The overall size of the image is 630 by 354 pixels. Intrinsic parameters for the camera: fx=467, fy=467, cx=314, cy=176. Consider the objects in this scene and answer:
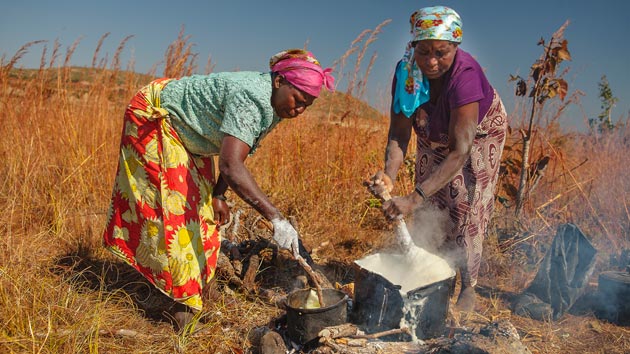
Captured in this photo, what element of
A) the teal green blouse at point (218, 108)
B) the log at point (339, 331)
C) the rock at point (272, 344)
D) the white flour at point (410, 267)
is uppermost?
the teal green blouse at point (218, 108)

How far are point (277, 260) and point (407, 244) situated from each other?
1120mm

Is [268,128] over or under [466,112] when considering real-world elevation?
under

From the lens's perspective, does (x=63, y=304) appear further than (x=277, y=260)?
No

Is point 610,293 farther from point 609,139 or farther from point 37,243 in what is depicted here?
point 37,243

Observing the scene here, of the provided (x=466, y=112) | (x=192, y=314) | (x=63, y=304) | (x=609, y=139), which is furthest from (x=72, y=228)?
(x=609, y=139)

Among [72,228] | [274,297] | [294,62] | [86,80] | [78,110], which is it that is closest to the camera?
[294,62]

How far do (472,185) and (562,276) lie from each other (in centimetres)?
92

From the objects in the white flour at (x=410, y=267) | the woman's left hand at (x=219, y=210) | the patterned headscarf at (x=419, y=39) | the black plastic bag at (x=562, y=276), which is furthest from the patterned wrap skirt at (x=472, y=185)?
the woman's left hand at (x=219, y=210)

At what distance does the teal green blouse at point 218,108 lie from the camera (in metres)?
2.10

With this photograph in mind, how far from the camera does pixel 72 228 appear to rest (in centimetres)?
355

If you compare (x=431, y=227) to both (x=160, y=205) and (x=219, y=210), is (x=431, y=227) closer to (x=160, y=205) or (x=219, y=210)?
(x=219, y=210)

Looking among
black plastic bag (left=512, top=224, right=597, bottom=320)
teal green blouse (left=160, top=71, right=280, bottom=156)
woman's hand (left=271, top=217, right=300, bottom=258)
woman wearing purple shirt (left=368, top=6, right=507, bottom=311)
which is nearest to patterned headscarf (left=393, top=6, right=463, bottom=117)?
woman wearing purple shirt (left=368, top=6, right=507, bottom=311)

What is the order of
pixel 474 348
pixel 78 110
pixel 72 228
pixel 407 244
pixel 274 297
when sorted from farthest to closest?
1. pixel 78 110
2. pixel 72 228
3. pixel 274 297
4. pixel 407 244
5. pixel 474 348

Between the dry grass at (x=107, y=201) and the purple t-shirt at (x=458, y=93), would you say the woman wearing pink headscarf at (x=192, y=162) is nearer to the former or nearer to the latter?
the dry grass at (x=107, y=201)
